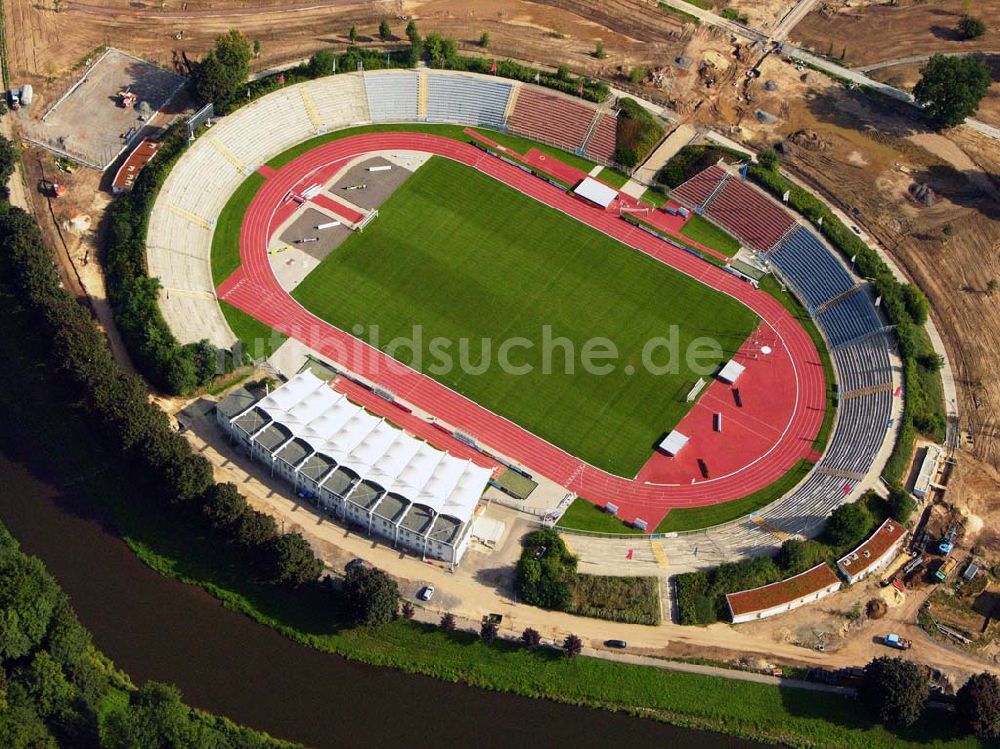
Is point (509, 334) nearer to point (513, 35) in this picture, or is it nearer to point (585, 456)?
point (585, 456)

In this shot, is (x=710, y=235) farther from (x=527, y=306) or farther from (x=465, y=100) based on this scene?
(x=465, y=100)

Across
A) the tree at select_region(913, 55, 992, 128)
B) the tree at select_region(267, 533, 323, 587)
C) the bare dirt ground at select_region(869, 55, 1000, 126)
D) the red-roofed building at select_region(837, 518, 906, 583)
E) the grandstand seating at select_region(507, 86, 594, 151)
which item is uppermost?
the bare dirt ground at select_region(869, 55, 1000, 126)

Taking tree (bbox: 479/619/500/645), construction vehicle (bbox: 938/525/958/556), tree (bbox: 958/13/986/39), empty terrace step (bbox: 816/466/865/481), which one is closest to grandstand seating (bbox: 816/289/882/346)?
empty terrace step (bbox: 816/466/865/481)

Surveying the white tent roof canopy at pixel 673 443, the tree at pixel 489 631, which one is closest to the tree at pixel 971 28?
the white tent roof canopy at pixel 673 443

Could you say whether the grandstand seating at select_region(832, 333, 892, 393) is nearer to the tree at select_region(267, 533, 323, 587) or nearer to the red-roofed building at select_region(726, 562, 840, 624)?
the red-roofed building at select_region(726, 562, 840, 624)

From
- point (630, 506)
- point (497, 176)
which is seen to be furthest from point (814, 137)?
point (630, 506)

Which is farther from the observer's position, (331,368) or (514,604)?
(331,368)
